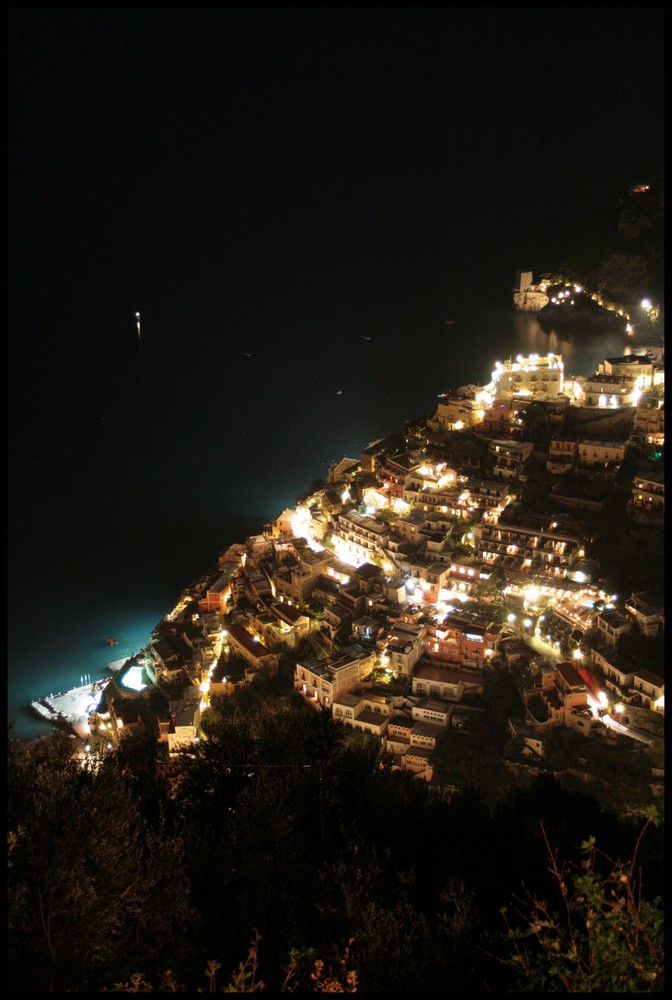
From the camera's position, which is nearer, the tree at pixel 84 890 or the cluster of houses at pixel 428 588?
the tree at pixel 84 890

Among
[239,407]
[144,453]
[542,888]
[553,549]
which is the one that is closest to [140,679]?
[553,549]

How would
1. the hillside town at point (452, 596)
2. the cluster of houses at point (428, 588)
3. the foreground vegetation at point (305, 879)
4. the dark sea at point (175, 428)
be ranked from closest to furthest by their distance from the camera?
the foreground vegetation at point (305, 879)
the hillside town at point (452, 596)
the cluster of houses at point (428, 588)
the dark sea at point (175, 428)

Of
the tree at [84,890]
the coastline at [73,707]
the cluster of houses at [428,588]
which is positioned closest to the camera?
the tree at [84,890]

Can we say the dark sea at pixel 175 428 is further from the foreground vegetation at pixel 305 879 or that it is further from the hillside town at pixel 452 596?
the foreground vegetation at pixel 305 879

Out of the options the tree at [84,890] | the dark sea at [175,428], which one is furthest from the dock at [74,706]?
the tree at [84,890]

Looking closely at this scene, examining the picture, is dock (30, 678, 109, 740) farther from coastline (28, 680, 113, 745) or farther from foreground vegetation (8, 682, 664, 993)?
foreground vegetation (8, 682, 664, 993)
